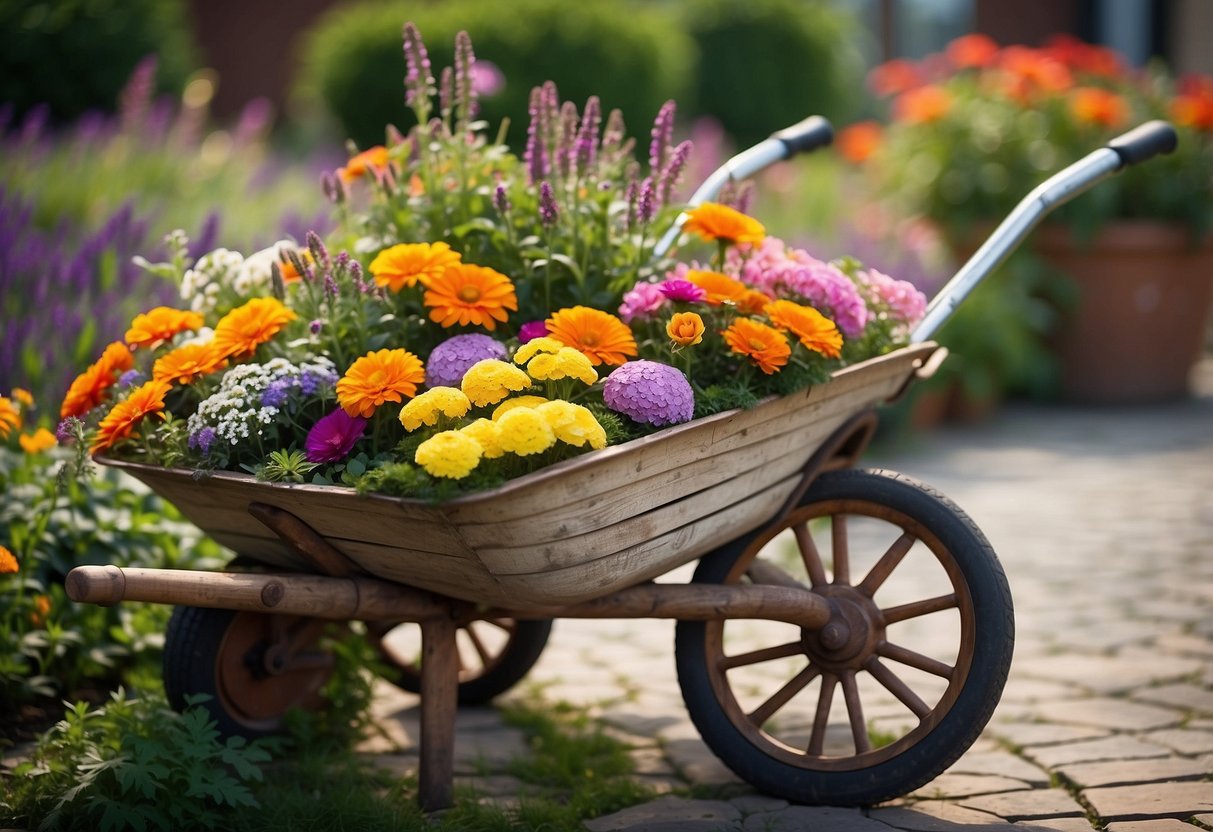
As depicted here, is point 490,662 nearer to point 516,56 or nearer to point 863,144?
point 863,144

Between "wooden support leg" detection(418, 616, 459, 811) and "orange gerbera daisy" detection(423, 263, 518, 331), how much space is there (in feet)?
1.78

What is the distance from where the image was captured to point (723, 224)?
93.5 inches

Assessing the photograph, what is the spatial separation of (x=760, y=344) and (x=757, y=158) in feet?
2.62

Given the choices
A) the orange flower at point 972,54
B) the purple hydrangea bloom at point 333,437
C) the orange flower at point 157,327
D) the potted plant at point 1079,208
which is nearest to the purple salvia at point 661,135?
the purple hydrangea bloom at point 333,437

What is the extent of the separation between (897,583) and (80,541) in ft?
7.22

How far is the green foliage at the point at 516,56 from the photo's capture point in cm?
705

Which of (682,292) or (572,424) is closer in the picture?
(572,424)

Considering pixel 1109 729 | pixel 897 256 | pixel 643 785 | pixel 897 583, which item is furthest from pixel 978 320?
pixel 643 785

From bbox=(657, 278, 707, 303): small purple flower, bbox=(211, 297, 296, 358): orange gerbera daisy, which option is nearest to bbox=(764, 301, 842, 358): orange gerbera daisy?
bbox=(657, 278, 707, 303): small purple flower

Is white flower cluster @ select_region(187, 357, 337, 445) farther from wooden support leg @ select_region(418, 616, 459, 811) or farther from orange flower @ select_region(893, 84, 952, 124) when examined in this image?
orange flower @ select_region(893, 84, 952, 124)

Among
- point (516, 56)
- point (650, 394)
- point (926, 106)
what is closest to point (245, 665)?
point (650, 394)

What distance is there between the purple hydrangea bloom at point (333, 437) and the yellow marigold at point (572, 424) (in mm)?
359

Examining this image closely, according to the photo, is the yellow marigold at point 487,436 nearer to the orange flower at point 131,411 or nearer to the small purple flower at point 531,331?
the small purple flower at point 531,331

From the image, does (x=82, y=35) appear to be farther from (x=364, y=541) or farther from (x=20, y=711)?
(x=364, y=541)
